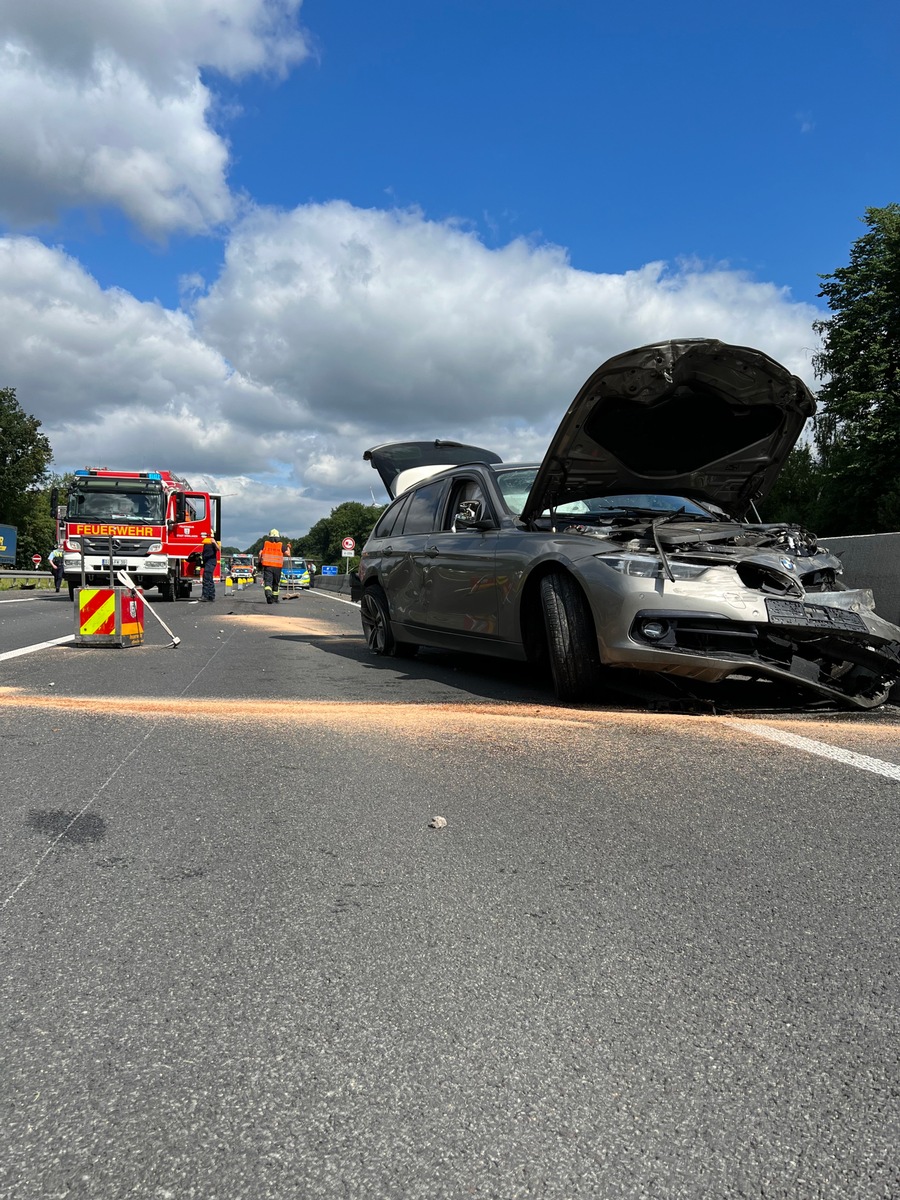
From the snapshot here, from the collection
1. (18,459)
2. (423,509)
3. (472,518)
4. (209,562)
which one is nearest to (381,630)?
(423,509)

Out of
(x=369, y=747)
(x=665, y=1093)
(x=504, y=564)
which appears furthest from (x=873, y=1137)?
(x=504, y=564)

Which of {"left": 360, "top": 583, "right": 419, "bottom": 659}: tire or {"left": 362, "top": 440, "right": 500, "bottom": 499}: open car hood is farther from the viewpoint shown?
{"left": 362, "top": 440, "right": 500, "bottom": 499}: open car hood

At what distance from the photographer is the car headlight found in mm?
5527

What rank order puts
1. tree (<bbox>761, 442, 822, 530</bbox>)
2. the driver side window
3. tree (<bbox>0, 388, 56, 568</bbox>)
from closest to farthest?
the driver side window → tree (<bbox>761, 442, 822, 530</bbox>) → tree (<bbox>0, 388, 56, 568</bbox>)

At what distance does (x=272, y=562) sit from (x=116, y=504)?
4243mm

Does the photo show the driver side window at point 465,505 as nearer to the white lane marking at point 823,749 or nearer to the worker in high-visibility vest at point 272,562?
the white lane marking at point 823,749

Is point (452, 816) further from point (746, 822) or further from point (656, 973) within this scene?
point (656, 973)

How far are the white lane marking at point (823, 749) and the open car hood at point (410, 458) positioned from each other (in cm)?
820

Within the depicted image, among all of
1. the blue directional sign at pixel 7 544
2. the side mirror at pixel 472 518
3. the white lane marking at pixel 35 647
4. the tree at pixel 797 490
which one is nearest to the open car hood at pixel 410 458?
the white lane marking at pixel 35 647

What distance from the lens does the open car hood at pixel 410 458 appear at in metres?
13.0

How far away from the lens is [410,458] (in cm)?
1317

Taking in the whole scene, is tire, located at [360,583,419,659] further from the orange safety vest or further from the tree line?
the tree line

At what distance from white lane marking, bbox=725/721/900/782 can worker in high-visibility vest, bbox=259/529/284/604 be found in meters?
19.5

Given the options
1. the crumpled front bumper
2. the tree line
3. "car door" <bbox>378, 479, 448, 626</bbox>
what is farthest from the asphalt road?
the tree line
